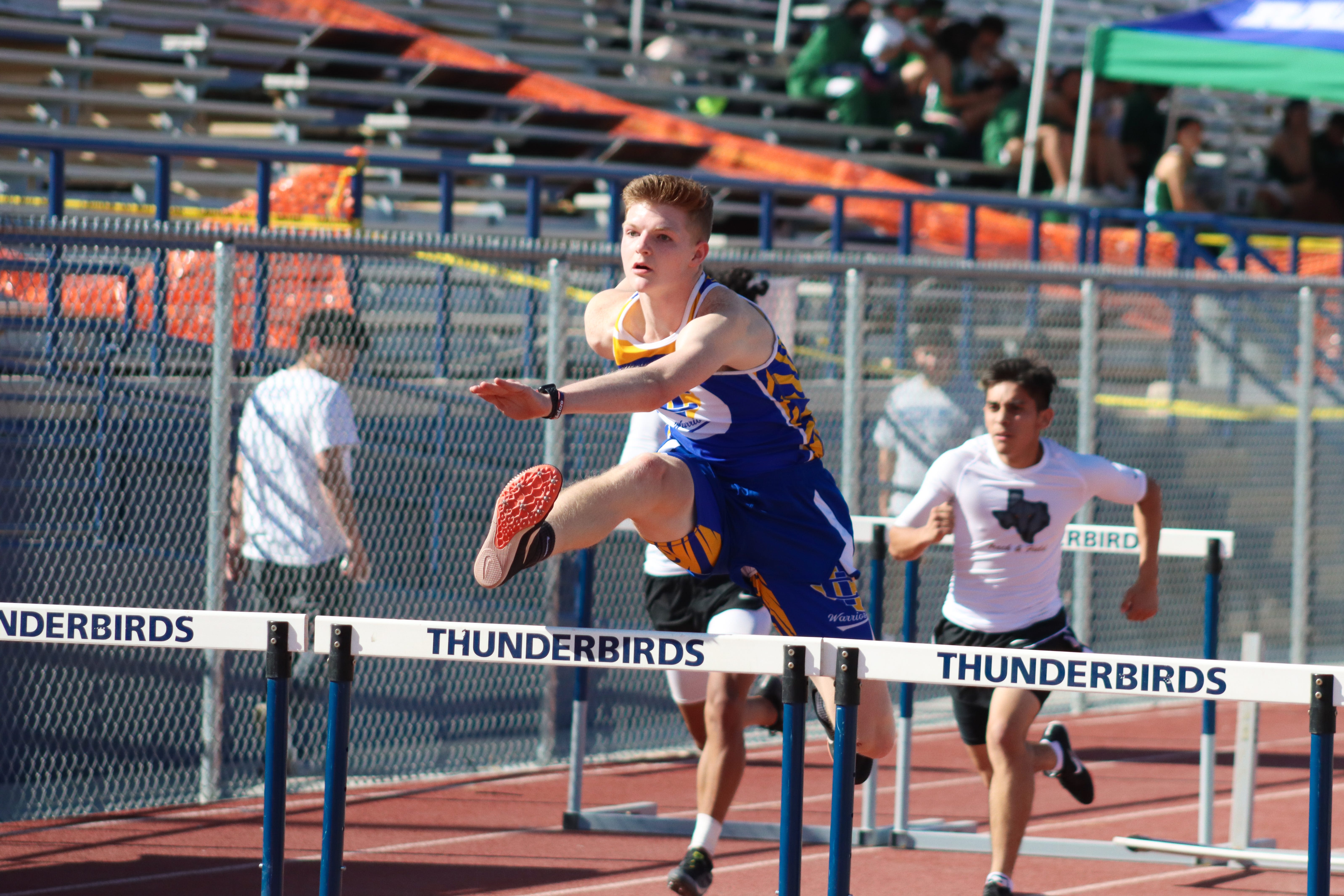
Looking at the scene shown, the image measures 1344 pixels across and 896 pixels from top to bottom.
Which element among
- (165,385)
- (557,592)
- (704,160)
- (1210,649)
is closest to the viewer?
(1210,649)

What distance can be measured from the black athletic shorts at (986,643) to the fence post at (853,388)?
250 cm

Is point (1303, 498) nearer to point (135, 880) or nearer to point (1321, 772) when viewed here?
point (1321, 772)

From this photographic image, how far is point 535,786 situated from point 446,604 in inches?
38.7

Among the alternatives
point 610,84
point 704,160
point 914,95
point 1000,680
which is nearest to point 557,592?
point 1000,680

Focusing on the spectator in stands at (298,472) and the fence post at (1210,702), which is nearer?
the fence post at (1210,702)

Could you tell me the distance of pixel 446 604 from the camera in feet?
24.3

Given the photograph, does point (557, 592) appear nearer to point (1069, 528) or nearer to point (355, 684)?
point (355, 684)

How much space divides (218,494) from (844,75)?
12.7 meters

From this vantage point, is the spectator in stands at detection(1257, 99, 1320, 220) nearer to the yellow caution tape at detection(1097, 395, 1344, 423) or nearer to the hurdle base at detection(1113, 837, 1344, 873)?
the yellow caution tape at detection(1097, 395, 1344, 423)

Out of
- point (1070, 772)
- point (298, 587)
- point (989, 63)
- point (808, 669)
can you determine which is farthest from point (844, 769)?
point (989, 63)

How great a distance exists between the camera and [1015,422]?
5.59 m

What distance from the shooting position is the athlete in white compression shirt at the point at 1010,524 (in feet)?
18.3

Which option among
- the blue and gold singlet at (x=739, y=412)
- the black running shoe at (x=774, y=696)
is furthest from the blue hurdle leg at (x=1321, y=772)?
the black running shoe at (x=774, y=696)

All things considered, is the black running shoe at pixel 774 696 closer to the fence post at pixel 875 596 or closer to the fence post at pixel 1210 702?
the fence post at pixel 875 596
